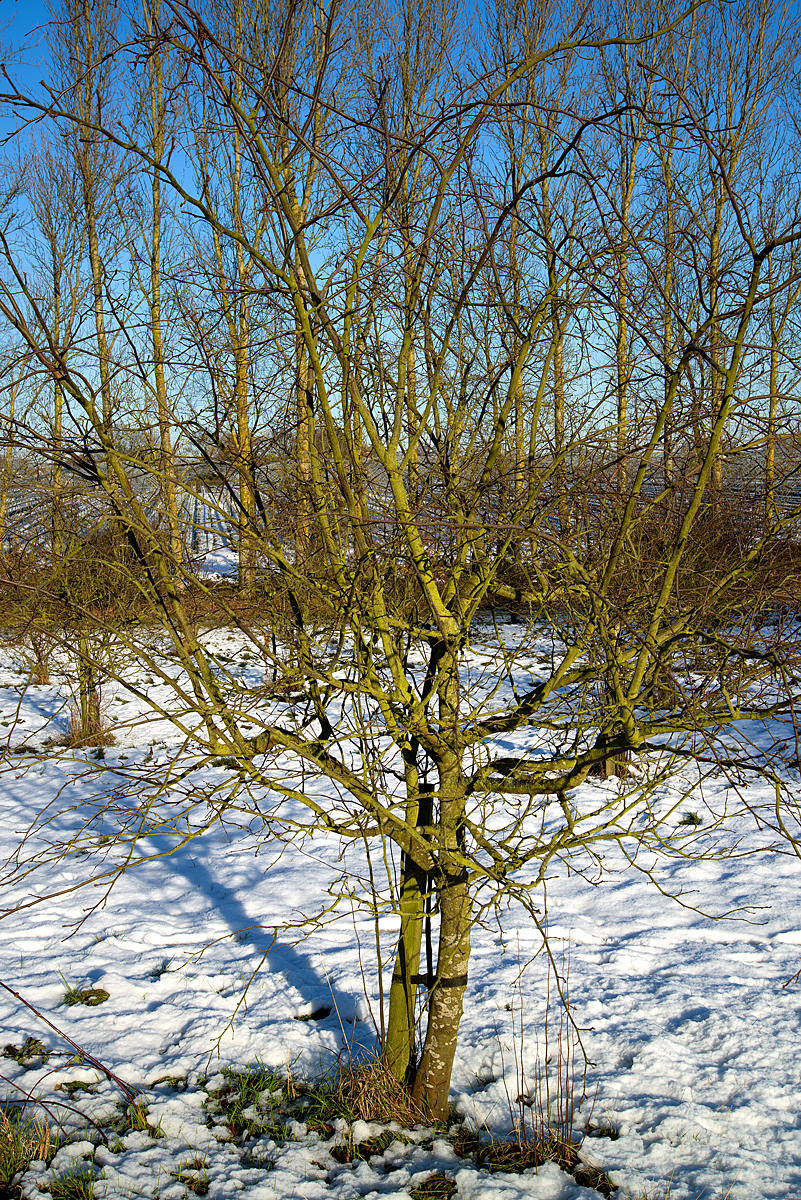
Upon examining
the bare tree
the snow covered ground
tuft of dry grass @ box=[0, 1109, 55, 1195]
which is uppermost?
the bare tree

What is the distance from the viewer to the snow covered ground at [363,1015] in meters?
2.58

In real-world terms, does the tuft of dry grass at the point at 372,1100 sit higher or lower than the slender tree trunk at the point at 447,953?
lower

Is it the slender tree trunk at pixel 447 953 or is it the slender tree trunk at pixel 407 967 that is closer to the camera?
the slender tree trunk at pixel 447 953

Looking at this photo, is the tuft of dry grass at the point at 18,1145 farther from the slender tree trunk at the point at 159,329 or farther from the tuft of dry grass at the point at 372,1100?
the slender tree trunk at the point at 159,329

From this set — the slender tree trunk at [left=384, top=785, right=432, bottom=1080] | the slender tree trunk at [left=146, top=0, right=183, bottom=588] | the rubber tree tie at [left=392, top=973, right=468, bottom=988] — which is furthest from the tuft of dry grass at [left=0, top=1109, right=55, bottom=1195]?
the slender tree trunk at [left=146, top=0, right=183, bottom=588]

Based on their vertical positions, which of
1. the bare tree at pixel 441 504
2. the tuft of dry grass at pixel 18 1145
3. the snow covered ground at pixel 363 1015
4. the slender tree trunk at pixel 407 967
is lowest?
the snow covered ground at pixel 363 1015

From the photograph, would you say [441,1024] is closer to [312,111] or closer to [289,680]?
[289,680]

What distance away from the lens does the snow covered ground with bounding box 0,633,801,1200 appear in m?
2.58

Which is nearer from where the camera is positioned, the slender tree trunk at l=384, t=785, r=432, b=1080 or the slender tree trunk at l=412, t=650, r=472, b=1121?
the slender tree trunk at l=412, t=650, r=472, b=1121

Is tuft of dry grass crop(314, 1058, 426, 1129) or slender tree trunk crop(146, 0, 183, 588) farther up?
slender tree trunk crop(146, 0, 183, 588)

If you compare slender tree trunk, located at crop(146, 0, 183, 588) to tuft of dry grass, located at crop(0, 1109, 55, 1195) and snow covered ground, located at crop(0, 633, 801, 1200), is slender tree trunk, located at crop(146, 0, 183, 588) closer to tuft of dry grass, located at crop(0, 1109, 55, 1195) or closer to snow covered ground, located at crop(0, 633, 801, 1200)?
snow covered ground, located at crop(0, 633, 801, 1200)

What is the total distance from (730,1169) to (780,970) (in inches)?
62.2

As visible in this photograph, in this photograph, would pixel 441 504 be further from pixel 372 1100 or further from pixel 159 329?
pixel 372 1100

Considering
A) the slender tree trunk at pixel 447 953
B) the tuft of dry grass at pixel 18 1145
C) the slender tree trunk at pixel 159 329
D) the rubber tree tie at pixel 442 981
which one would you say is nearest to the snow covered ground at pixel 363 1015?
the tuft of dry grass at pixel 18 1145
